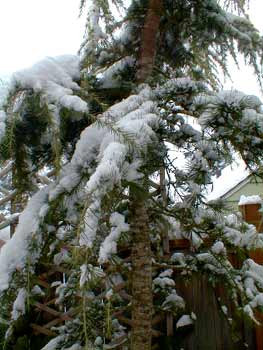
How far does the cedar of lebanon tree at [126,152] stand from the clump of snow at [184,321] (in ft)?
1.21

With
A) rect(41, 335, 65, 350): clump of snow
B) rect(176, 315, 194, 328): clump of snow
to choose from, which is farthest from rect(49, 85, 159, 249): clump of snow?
rect(176, 315, 194, 328): clump of snow

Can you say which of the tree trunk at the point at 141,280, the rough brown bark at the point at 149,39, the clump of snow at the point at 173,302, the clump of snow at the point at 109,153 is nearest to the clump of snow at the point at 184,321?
the clump of snow at the point at 173,302

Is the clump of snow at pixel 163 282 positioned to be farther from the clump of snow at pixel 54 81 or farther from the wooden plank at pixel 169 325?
the clump of snow at pixel 54 81

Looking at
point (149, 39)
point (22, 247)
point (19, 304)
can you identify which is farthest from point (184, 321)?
point (149, 39)

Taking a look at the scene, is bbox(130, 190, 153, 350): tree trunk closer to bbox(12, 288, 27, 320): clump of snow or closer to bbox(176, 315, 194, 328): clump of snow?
bbox(12, 288, 27, 320): clump of snow

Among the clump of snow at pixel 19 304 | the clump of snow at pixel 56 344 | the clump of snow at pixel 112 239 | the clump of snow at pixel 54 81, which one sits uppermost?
the clump of snow at pixel 54 81

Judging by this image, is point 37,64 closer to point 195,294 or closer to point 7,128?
point 7,128

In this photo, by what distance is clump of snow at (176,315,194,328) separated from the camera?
9.31 ft

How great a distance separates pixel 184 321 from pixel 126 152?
2099 millimetres

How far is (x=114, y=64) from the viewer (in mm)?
2131

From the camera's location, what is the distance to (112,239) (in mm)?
1261

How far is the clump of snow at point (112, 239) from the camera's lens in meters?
1.18

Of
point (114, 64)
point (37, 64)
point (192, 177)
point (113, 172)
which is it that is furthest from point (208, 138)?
point (114, 64)

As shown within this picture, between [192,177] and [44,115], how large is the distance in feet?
1.88
